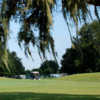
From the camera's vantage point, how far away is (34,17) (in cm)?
495

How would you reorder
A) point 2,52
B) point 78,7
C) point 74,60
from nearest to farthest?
1. point 2,52
2. point 78,7
3. point 74,60

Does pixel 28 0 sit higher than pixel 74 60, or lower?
higher

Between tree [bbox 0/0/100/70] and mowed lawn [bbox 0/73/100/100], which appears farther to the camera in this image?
mowed lawn [bbox 0/73/100/100]

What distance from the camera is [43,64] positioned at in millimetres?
4883

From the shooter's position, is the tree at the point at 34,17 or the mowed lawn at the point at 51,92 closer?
the tree at the point at 34,17

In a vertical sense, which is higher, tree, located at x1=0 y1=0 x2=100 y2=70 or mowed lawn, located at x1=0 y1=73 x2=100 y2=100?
tree, located at x1=0 y1=0 x2=100 y2=70

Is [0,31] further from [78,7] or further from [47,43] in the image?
[78,7]

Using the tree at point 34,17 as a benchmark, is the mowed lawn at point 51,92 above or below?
below

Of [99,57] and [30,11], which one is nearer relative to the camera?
[30,11]

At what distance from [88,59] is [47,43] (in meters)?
55.5

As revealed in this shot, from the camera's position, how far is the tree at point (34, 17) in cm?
430

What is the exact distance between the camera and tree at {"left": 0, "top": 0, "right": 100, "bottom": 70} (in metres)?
4.30

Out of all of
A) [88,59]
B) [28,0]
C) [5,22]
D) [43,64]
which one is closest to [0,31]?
[5,22]

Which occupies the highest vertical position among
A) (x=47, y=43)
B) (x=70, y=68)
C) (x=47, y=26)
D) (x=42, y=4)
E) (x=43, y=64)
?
(x=42, y=4)
